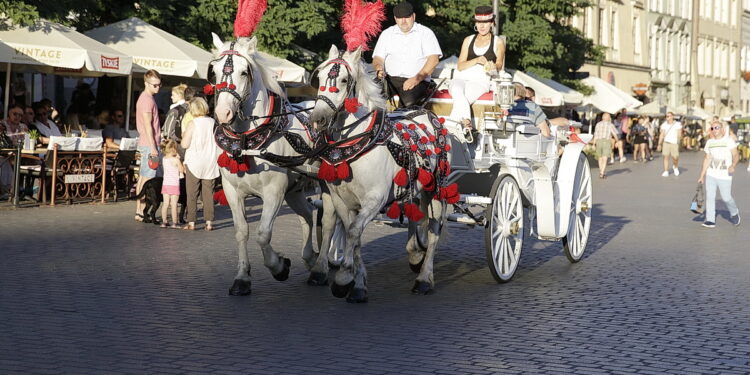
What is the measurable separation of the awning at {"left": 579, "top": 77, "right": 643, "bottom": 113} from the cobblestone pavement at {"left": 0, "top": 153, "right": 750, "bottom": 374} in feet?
85.7

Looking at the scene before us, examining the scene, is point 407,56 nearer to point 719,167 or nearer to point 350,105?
point 350,105

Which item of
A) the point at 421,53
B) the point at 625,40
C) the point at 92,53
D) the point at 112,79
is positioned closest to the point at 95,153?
the point at 92,53

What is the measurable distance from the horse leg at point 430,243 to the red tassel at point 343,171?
127 centimetres

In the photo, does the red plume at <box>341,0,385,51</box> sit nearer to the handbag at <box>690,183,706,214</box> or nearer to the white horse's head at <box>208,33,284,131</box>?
the white horse's head at <box>208,33,284,131</box>

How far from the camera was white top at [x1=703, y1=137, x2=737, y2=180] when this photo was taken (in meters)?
17.0

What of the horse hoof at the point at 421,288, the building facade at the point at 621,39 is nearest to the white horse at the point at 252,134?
the horse hoof at the point at 421,288

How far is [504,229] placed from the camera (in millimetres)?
10164

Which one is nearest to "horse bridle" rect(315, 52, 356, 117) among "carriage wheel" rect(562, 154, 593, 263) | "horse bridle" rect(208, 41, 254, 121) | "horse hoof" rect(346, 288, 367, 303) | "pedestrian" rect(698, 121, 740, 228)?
"horse bridle" rect(208, 41, 254, 121)

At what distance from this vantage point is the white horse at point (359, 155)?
8.47 m

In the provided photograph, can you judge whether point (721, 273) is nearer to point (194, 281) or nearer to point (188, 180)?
point (194, 281)

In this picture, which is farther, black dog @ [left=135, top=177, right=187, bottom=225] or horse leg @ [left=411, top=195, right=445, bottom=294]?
black dog @ [left=135, top=177, right=187, bottom=225]

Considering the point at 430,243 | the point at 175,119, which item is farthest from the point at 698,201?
the point at 430,243

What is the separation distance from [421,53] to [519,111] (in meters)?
1.86

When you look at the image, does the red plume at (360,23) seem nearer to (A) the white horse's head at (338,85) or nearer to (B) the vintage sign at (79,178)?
(A) the white horse's head at (338,85)
